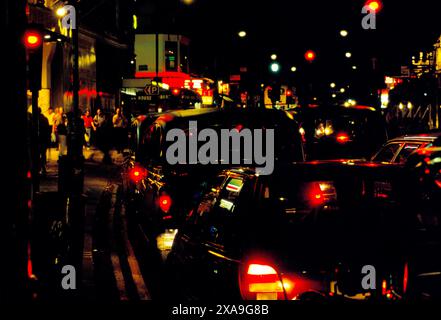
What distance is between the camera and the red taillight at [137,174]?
10.7m

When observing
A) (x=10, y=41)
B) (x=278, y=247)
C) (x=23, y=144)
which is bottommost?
(x=278, y=247)

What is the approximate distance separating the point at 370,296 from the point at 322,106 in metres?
17.0

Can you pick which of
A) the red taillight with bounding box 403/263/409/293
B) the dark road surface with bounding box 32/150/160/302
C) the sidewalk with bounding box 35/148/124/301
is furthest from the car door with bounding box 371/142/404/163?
the red taillight with bounding box 403/263/409/293

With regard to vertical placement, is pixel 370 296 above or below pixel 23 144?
below

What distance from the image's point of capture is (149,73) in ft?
220

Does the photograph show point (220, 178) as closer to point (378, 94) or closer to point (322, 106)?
point (378, 94)

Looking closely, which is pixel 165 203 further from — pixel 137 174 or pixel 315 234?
pixel 315 234

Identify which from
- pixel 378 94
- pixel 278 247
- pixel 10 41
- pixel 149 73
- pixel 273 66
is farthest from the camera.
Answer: pixel 149 73

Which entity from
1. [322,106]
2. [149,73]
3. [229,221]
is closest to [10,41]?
[229,221]

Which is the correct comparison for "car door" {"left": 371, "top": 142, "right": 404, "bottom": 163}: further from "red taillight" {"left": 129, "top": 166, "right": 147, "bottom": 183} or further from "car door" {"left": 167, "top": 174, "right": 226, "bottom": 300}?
"car door" {"left": 167, "top": 174, "right": 226, "bottom": 300}

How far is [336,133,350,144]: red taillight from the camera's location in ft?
65.4

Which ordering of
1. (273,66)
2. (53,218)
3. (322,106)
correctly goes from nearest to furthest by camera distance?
1. (53,218)
2. (322,106)
3. (273,66)

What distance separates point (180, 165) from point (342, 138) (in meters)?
11.2

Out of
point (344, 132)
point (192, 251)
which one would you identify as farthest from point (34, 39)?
point (344, 132)
